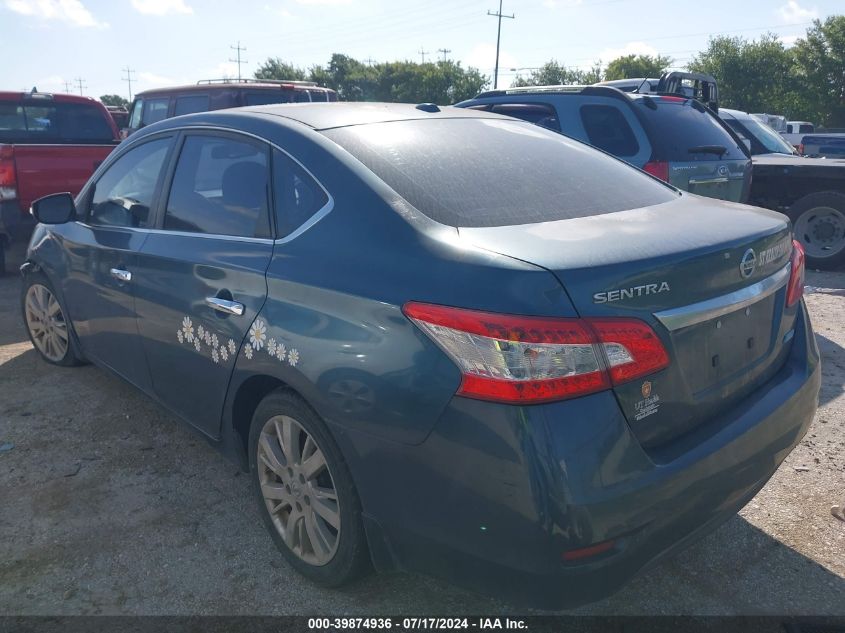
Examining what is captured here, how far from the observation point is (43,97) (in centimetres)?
863

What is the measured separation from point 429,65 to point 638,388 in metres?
78.8

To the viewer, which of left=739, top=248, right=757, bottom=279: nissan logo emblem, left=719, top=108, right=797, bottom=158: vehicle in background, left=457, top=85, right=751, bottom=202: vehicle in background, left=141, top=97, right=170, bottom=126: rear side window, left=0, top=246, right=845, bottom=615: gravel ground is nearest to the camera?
left=739, top=248, right=757, bottom=279: nissan logo emblem

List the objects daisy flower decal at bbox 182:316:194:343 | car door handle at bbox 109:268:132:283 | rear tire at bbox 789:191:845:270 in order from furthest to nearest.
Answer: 1. rear tire at bbox 789:191:845:270
2. car door handle at bbox 109:268:132:283
3. daisy flower decal at bbox 182:316:194:343

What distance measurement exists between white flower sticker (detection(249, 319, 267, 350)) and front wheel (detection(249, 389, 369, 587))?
186 millimetres

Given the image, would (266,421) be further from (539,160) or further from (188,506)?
(539,160)

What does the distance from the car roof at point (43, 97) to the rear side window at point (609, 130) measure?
625cm

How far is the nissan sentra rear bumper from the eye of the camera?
1.81 m

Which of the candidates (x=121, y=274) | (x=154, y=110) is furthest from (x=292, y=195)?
(x=154, y=110)

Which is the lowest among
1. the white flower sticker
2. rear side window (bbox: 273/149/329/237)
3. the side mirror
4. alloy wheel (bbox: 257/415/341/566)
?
alloy wheel (bbox: 257/415/341/566)

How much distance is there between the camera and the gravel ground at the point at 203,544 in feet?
8.27

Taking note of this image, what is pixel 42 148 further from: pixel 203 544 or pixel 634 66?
pixel 634 66

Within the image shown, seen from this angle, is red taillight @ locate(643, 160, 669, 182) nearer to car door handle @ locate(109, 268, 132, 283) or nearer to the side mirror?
car door handle @ locate(109, 268, 132, 283)

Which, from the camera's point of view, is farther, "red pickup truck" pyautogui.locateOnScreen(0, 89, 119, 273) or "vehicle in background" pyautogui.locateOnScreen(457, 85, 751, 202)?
"red pickup truck" pyautogui.locateOnScreen(0, 89, 119, 273)

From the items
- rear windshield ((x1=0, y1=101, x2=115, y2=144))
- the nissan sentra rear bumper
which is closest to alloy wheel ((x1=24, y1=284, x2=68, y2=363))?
the nissan sentra rear bumper
